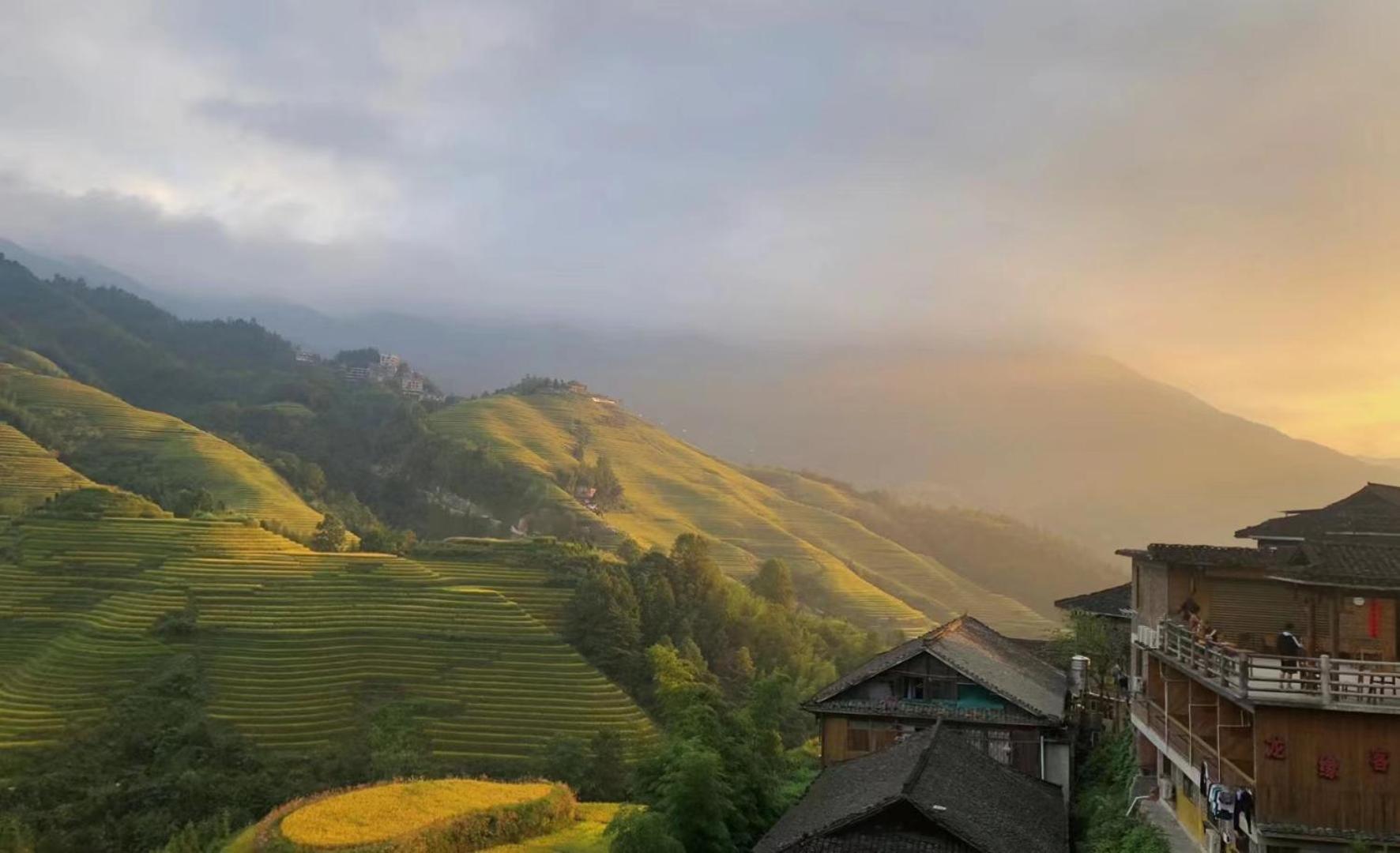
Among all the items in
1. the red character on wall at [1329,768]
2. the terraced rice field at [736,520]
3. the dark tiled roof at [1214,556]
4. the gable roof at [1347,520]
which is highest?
the gable roof at [1347,520]

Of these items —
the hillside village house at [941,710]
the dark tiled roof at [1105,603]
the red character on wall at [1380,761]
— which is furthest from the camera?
the dark tiled roof at [1105,603]

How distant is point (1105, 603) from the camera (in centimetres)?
2967

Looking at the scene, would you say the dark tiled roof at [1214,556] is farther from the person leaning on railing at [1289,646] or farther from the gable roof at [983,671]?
the gable roof at [983,671]

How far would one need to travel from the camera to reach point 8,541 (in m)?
54.3

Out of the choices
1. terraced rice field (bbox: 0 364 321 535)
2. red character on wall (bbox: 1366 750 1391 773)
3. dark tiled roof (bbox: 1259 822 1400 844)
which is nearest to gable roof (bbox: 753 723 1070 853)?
dark tiled roof (bbox: 1259 822 1400 844)

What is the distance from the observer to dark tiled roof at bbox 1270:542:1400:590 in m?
15.1

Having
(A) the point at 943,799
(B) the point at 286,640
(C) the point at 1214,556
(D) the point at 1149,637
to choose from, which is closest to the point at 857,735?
(D) the point at 1149,637

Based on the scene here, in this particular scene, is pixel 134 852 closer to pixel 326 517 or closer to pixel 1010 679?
pixel 1010 679

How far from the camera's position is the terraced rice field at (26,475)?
6506cm

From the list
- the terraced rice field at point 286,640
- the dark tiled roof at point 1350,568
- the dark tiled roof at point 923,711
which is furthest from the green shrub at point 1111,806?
the terraced rice field at point 286,640

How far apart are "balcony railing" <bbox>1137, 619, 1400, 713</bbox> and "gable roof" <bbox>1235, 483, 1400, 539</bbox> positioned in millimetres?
7058

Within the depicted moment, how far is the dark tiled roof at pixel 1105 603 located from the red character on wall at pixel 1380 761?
48.7 feet

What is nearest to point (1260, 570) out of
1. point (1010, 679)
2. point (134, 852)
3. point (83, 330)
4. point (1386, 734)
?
point (1386, 734)

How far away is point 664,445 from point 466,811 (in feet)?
427
